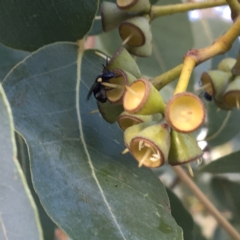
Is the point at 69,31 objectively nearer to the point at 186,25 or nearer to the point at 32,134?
the point at 32,134

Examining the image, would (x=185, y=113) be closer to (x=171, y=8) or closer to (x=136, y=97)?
(x=136, y=97)

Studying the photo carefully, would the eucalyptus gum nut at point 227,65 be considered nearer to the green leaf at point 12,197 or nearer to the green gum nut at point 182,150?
the green gum nut at point 182,150

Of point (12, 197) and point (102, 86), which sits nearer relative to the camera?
point (12, 197)

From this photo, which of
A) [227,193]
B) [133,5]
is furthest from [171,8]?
[227,193]

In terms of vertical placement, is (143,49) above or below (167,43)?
above

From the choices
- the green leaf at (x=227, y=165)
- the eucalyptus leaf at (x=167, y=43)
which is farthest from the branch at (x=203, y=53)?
the eucalyptus leaf at (x=167, y=43)

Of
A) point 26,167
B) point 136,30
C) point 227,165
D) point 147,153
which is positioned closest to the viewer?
point 147,153
